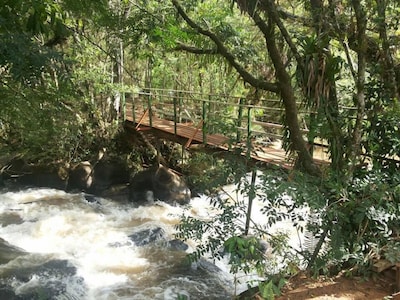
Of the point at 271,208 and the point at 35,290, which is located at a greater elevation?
the point at 271,208

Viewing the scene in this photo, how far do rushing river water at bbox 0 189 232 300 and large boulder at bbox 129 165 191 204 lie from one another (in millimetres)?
306

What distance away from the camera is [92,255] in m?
6.05

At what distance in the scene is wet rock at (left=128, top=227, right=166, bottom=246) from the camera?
6.64 m

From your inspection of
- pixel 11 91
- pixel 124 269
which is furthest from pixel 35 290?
pixel 11 91

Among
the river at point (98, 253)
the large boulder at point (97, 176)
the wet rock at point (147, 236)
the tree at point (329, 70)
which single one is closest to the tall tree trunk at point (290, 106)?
the tree at point (329, 70)

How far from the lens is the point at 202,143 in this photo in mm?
7121

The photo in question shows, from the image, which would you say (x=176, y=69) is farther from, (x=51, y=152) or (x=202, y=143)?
(x=202, y=143)

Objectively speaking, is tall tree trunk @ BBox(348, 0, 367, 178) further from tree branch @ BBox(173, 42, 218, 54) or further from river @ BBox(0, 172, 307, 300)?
tree branch @ BBox(173, 42, 218, 54)

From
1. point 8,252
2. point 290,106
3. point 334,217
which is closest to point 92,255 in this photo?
point 8,252

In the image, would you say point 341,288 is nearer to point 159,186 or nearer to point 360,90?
point 360,90

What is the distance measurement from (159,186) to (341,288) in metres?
5.78

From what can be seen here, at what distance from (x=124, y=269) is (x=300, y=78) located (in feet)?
12.4

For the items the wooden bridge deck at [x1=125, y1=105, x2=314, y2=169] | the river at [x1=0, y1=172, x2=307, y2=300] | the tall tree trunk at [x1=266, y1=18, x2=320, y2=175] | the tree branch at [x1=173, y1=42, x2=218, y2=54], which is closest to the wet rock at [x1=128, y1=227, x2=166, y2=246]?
the river at [x1=0, y1=172, x2=307, y2=300]

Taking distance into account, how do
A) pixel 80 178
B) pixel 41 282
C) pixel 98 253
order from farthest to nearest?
pixel 80 178, pixel 98 253, pixel 41 282
